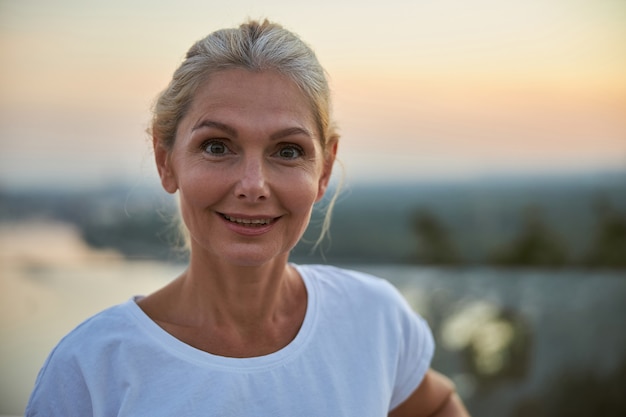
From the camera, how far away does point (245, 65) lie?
1.41 m

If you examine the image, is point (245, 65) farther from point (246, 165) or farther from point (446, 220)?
point (446, 220)

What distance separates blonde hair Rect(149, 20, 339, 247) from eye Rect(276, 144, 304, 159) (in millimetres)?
87

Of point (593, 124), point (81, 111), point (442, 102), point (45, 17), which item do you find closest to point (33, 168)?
point (81, 111)

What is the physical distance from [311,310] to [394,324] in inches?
7.9

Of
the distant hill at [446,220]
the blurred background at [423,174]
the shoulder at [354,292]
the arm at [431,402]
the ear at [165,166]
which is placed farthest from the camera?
the distant hill at [446,220]

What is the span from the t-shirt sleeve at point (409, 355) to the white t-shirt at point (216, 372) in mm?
53

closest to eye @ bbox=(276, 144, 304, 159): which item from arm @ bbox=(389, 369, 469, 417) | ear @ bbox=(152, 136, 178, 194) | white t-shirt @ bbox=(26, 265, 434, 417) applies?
ear @ bbox=(152, 136, 178, 194)

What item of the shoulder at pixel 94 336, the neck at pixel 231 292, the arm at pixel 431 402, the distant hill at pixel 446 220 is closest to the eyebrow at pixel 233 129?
the neck at pixel 231 292

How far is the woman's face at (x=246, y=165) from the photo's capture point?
4.47 feet

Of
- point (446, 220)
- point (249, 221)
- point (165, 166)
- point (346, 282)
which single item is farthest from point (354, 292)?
point (446, 220)

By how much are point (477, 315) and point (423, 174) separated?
0.72 meters

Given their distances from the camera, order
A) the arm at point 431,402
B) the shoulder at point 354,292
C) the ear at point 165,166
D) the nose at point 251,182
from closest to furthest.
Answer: the nose at point 251,182, the ear at point 165,166, the shoulder at point 354,292, the arm at point 431,402

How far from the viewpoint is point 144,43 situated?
3453 millimetres

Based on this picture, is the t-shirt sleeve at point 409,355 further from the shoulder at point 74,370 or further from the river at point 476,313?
the river at point 476,313
